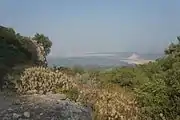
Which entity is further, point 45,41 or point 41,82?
point 45,41

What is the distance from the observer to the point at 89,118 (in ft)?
28.1

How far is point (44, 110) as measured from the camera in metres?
8.44

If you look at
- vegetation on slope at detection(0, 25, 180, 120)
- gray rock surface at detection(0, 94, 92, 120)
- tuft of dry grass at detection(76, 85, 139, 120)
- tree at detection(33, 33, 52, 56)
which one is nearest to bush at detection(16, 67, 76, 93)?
vegetation on slope at detection(0, 25, 180, 120)

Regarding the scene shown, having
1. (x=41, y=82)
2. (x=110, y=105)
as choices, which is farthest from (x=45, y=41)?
(x=110, y=105)

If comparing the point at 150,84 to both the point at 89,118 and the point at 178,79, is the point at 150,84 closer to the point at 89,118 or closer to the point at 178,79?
the point at 178,79

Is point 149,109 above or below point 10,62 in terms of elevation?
below

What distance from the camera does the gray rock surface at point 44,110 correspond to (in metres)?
8.11

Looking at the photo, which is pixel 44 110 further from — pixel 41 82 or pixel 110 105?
pixel 41 82

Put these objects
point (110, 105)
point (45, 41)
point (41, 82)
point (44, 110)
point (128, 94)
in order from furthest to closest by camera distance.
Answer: point (45, 41)
point (41, 82)
point (128, 94)
point (110, 105)
point (44, 110)

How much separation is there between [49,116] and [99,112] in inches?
44.6

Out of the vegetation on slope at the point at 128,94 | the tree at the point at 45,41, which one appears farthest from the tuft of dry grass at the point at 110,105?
the tree at the point at 45,41

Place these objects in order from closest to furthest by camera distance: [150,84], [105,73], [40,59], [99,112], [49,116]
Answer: [49,116], [99,112], [150,84], [40,59], [105,73]

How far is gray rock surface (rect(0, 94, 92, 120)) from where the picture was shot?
811 cm

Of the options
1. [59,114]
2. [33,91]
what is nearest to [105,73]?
[33,91]
